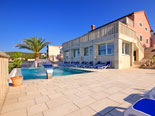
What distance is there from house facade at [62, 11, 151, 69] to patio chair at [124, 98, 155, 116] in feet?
29.7

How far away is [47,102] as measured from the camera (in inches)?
87.6

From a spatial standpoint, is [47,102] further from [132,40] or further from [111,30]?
[132,40]

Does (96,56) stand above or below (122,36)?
below

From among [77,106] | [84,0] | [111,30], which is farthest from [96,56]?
[77,106]

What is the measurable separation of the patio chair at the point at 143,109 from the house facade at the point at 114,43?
9.05 metres

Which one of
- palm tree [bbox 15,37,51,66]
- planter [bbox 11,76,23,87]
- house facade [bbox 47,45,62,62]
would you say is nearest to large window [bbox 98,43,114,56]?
planter [bbox 11,76,23,87]

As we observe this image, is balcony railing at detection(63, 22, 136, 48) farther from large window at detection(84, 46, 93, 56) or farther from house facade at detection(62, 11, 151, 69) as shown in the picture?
large window at detection(84, 46, 93, 56)

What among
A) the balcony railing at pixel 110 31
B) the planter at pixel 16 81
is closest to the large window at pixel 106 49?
the balcony railing at pixel 110 31

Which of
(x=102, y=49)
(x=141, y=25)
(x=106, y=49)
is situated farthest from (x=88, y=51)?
(x=141, y=25)

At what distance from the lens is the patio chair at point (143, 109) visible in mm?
1043

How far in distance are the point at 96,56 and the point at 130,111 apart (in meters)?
11.4

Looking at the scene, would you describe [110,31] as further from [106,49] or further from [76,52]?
[76,52]

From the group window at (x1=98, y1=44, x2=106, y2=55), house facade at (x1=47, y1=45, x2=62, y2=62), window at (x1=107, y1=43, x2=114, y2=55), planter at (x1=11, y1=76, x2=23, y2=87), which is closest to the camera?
planter at (x1=11, y1=76, x2=23, y2=87)

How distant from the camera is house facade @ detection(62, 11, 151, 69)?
379 inches
